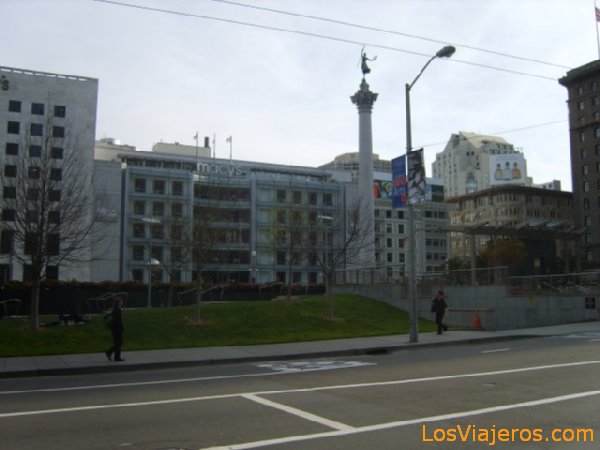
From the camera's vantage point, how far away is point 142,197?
278ft

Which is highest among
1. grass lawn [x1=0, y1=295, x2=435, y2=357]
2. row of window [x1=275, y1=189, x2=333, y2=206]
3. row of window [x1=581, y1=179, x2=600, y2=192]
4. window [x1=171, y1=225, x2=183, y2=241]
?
row of window [x1=581, y1=179, x2=600, y2=192]

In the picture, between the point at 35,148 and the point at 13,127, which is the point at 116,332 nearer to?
the point at 35,148

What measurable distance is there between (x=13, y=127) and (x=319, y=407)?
8167cm

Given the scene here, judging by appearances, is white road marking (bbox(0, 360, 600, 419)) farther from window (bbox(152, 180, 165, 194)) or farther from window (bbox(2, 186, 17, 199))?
window (bbox(152, 180, 165, 194))

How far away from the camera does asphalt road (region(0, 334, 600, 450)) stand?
7438mm

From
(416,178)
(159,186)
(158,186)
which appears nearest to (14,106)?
(158,186)

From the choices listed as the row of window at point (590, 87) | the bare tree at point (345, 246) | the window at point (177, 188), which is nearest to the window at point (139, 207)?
the window at point (177, 188)

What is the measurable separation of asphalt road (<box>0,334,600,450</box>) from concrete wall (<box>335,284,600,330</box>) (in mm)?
13518

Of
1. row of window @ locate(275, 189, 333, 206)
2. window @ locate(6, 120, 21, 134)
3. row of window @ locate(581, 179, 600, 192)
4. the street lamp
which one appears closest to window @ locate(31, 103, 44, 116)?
window @ locate(6, 120, 21, 134)

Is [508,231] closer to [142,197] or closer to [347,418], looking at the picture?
[347,418]

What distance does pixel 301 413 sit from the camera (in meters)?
9.09

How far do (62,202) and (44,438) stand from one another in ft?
58.8

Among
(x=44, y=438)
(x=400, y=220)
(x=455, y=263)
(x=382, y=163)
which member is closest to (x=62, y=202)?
(x=44, y=438)

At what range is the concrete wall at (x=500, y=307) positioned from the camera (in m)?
29.0
